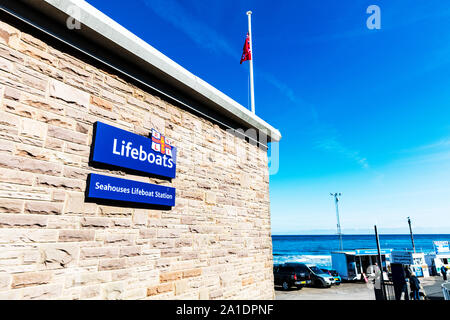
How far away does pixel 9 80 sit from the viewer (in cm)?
294

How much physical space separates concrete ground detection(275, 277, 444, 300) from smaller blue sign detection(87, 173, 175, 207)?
13.4 meters

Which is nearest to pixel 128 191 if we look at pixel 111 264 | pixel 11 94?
pixel 111 264

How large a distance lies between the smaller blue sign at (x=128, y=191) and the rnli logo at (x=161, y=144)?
599mm

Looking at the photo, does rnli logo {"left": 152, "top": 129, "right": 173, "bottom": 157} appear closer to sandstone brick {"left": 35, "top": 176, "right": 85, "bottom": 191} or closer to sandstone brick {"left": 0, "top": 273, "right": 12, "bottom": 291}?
sandstone brick {"left": 35, "top": 176, "right": 85, "bottom": 191}

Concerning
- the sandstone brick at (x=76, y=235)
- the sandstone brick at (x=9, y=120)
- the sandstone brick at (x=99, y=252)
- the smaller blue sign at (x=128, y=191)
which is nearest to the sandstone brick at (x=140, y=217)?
the smaller blue sign at (x=128, y=191)


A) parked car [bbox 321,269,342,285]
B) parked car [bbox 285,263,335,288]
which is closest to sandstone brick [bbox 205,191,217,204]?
parked car [bbox 285,263,335,288]

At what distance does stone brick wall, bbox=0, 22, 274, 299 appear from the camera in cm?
287

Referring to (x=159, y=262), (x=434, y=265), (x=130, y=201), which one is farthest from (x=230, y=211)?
(x=434, y=265)

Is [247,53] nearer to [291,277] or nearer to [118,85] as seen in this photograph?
[118,85]

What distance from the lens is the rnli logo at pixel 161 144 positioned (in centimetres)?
432

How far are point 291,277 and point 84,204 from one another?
17727 millimetres

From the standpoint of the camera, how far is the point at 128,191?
377 cm

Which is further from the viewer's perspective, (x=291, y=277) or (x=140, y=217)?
(x=291, y=277)

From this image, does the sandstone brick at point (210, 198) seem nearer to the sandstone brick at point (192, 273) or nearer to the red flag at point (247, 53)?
the sandstone brick at point (192, 273)
